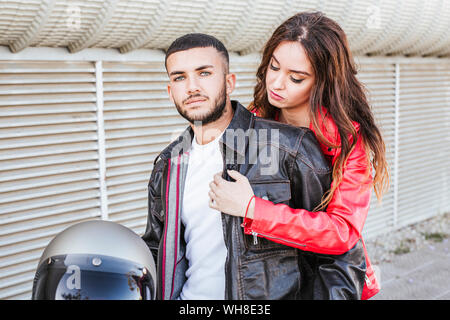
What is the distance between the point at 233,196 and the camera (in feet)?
7.24

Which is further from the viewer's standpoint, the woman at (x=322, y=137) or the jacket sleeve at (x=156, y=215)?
the jacket sleeve at (x=156, y=215)

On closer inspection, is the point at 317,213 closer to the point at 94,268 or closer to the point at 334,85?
the point at 334,85

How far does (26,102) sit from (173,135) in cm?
146

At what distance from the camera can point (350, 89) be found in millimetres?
2619

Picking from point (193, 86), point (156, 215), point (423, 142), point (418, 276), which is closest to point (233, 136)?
point (193, 86)

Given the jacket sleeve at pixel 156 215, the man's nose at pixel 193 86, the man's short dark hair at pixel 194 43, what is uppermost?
the man's short dark hair at pixel 194 43

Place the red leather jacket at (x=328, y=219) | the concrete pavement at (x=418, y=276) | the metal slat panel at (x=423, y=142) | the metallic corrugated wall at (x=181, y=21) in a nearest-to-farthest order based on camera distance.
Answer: the red leather jacket at (x=328, y=219)
the metallic corrugated wall at (x=181, y=21)
the concrete pavement at (x=418, y=276)
the metal slat panel at (x=423, y=142)

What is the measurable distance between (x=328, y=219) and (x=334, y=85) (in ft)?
2.30

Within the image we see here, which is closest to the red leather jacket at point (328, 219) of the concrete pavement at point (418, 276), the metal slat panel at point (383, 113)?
the concrete pavement at point (418, 276)

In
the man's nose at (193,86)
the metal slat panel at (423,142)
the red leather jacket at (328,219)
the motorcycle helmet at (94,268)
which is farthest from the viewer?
the metal slat panel at (423,142)

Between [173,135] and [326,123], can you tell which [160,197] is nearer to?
[326,123]

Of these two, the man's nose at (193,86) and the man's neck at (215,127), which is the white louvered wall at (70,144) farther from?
the man's nose at (193,86)

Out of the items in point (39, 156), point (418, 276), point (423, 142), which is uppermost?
point (423, 142)

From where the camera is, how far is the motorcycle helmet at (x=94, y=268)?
2.00 meters
